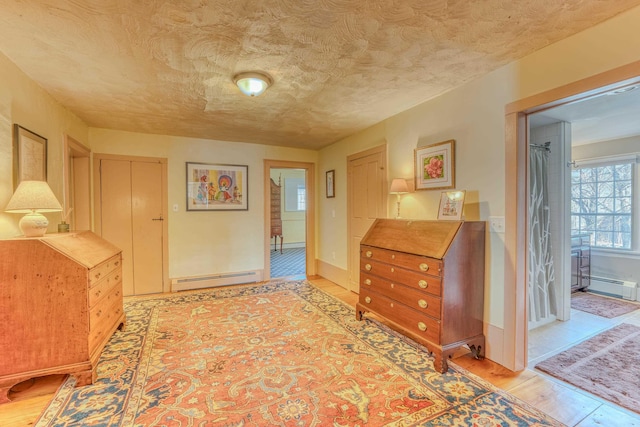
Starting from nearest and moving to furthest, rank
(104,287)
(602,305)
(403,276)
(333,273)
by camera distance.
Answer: (104,287) → (403,276) → (602,305) → (333,273)

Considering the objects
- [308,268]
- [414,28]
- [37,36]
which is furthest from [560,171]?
[37,36]

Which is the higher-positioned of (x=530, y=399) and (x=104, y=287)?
(x=104, y=287)

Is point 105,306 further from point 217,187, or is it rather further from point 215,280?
point 217,187

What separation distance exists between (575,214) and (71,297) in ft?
21.5

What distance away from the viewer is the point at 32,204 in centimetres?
191

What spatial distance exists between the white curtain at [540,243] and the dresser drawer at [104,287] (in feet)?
12.7

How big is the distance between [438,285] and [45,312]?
105 inches

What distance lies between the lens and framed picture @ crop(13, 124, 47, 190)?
209 cm

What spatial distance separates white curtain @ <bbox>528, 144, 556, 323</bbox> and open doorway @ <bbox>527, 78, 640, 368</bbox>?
0.03ft

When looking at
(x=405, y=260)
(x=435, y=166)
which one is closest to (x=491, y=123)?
(x=435, y=166)

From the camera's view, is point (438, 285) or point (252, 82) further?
point (252, 82)

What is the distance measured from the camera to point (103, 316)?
2.31m

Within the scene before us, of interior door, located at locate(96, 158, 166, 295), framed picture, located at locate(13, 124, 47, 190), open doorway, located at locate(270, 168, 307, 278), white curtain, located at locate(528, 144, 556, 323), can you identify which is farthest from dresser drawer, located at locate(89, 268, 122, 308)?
open doorway, located at locate(270, 168, 307, 278)

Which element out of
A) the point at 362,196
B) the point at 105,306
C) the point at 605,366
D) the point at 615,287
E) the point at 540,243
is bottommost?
the point at 605,366
